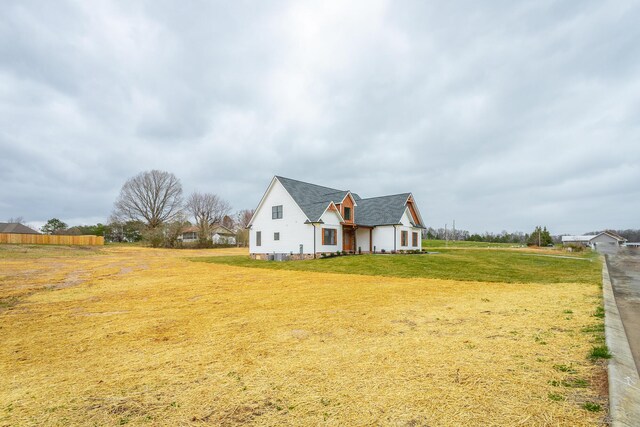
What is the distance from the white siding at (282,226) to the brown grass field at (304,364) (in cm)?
1874

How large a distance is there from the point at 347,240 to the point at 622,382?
28127 mm

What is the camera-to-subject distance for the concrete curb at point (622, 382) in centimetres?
323

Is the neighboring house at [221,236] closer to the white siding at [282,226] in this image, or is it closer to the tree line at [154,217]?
the tree line at [154,217]

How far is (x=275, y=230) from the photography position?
3036 cm

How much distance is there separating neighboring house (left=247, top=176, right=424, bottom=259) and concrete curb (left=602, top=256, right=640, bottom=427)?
2224 centimetres

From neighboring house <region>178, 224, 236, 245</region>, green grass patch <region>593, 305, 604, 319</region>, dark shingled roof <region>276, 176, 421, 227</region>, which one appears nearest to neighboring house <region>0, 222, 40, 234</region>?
neighboring house <region>178, 224, 236, 245</region>

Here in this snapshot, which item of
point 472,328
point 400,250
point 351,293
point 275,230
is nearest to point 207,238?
point 275,230

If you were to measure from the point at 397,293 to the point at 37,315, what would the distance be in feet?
33.1

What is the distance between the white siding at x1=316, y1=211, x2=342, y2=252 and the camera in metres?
27.9

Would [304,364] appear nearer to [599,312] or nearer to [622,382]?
[622,382]

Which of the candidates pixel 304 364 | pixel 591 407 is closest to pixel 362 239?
pixel 304 364

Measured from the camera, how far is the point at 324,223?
28141 millimetres

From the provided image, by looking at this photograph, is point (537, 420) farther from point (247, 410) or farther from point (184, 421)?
point (184, 421)

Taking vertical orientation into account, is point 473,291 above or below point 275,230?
below
